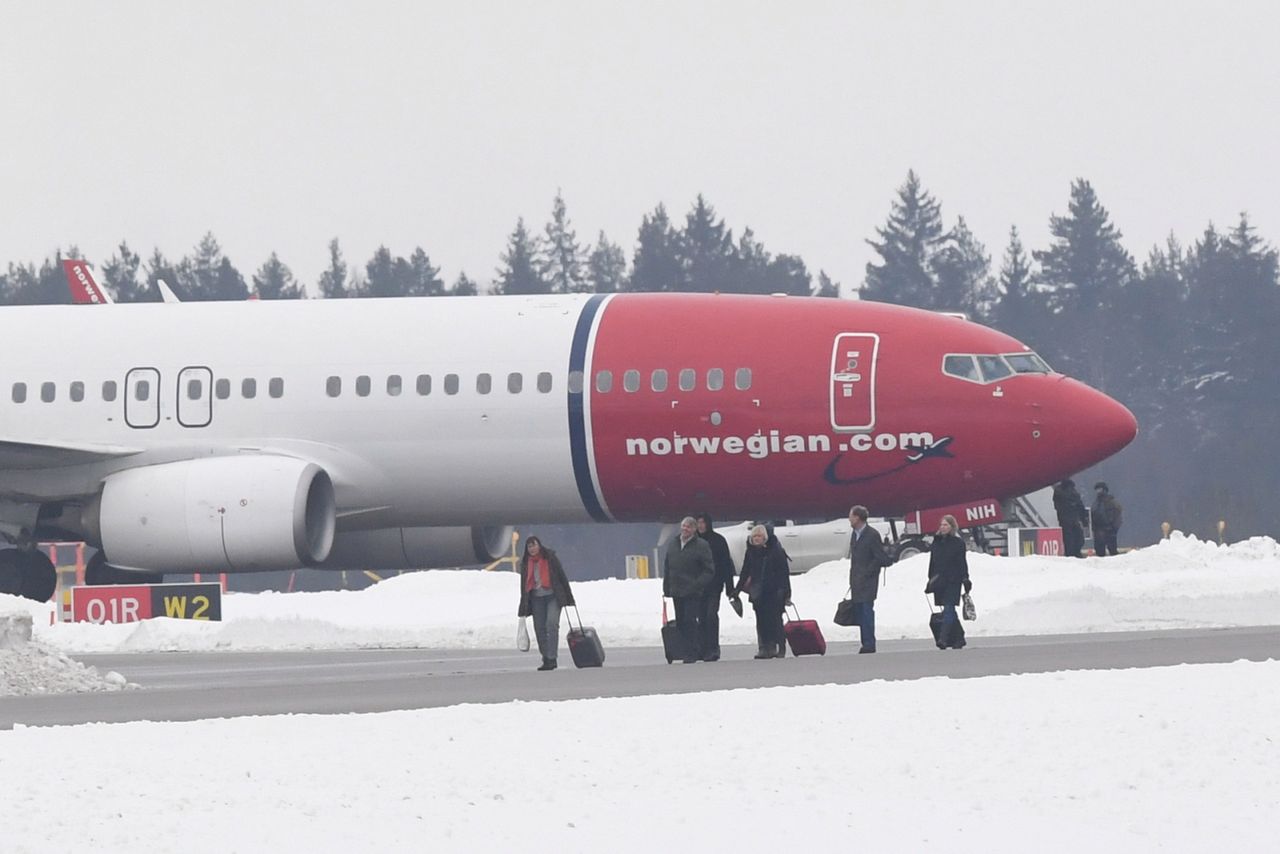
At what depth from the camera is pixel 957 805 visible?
12.7 m

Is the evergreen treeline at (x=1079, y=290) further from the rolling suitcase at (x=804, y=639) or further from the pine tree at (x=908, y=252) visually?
the rolling suitcase at (x=804, y=639)

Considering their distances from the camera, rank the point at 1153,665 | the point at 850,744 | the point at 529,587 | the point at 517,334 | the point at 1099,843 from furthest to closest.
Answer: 1. the point at 517,334
2. the point at 529,587
3. the point at 1153,665
4. the point at 850,744
5. the point at 1099,843

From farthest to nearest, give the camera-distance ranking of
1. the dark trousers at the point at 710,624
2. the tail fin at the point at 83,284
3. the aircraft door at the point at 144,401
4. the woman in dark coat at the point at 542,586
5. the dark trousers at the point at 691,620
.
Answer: the tail fin at the point at 83,284 → the aircraft door at the point at 144,401 → the woman in dark coat at the point at 542,586 → the dark trousers at the point at 710,624 → the dark trousers at the point at 691,620

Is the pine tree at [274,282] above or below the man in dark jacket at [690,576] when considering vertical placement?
above

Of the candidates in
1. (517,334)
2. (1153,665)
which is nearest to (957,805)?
(1153,665)

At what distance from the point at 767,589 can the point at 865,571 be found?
110 cm

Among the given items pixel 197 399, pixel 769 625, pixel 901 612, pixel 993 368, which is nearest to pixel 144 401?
pixel 197 399

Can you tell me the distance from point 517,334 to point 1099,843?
21447 millimetres

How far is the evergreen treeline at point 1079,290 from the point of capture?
342 ft

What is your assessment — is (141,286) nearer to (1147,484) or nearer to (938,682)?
(1147,484)

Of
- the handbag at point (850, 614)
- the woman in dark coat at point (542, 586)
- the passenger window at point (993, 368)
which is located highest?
the passenger window at point (993, 368)

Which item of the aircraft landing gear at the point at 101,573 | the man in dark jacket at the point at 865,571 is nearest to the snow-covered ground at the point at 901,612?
the aircraft landing gear at the point at 101,573

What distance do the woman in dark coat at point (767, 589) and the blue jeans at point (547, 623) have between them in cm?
189

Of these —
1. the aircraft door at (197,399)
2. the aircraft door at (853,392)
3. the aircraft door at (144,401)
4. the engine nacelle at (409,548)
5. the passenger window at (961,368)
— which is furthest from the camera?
the engine nacelle at (409,548)
